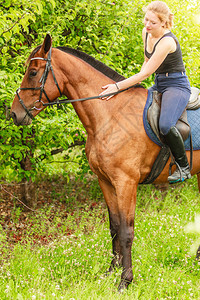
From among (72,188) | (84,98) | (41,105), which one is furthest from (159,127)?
(72,188)

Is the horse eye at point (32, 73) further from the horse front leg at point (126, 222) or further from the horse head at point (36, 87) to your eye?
the horse front leg at point (126, 222)

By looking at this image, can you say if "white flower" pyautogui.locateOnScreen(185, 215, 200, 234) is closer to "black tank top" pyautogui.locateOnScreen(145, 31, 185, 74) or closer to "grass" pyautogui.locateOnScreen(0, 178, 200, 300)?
"grass" pyautogui.locateOnScreen(0, 178, 200, 300)

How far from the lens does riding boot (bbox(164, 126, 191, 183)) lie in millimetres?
3709

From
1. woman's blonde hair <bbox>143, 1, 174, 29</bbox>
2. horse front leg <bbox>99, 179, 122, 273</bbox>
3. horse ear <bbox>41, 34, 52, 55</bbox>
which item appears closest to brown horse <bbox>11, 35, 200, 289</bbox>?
horse ear <bbox>41, 34, 52, 55</bbox>

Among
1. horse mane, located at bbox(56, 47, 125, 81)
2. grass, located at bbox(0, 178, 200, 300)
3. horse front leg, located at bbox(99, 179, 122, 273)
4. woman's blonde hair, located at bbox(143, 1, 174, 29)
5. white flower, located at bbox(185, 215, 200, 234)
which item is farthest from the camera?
white flower, located at bbox(185, 215, 200, 234)

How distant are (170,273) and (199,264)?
50cm

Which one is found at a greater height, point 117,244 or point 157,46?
point 157,46

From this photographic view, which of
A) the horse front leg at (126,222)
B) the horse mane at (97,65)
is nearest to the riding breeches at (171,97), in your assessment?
the horse mane at (97,65)

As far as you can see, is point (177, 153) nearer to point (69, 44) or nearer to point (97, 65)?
point (97, 65)

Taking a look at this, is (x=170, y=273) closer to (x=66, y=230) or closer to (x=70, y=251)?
(x=70, y=251)

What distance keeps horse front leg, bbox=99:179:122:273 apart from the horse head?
48.4 inches

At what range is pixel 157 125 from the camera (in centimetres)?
379

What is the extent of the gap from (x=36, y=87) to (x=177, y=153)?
180 centimetres

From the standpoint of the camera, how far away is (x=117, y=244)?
4273mm
